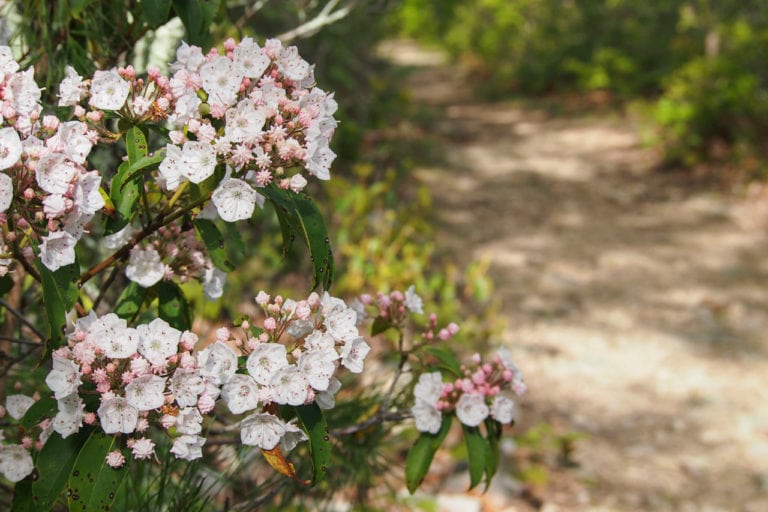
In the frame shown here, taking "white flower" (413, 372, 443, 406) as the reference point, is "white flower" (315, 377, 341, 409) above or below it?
above

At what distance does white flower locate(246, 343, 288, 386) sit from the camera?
94cm

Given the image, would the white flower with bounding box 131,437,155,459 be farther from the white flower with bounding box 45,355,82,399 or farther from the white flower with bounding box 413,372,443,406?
the white flower with bounding box 413,372,443,406

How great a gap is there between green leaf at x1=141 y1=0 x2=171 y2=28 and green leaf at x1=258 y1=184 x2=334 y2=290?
1.27 feet

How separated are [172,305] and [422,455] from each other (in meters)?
0.49

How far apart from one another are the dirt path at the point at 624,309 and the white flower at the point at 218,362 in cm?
196

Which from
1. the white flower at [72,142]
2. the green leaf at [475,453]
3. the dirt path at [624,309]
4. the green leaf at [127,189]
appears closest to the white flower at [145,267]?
the green leaf at [127,189]

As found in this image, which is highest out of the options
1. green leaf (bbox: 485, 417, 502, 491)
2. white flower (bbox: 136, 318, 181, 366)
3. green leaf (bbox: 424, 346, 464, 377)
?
white flower (bbox: 136, 318, 181, 366)

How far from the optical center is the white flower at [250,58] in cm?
96

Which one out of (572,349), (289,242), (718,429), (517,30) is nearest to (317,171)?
(289,242)

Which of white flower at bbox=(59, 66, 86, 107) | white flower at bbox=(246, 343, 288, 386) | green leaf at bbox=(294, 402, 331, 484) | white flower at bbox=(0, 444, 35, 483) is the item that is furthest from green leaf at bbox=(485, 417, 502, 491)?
white flower at bbox=(59, 66, 86, 107)

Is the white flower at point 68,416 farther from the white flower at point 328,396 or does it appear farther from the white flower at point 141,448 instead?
the white flower at point 328,396

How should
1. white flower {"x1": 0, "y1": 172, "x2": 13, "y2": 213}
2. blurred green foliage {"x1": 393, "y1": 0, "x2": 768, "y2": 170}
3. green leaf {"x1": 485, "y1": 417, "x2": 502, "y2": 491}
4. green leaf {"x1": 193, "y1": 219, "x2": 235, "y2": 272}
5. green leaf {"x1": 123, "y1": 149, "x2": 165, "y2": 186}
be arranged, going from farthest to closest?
blurred green foliage {"x1": 393, "y1": 0, "x2": 768, "y2": 170} → green leaf {"x1": 485, "y1": 417, "x2": 502, "y2": 491} → green leaf {"x1": 193, "y1": 219, "x2": 235, "y2": 272} → green leaf {"x1": 123, "y1": 149, "x2": 165, "y2": 186} → white flower {"x1": 0, "y1": 172, "x2": 13, "y2": 213}

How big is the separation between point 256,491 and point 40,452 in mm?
533

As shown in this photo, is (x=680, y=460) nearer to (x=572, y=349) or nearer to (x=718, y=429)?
(x=718, y=429)
